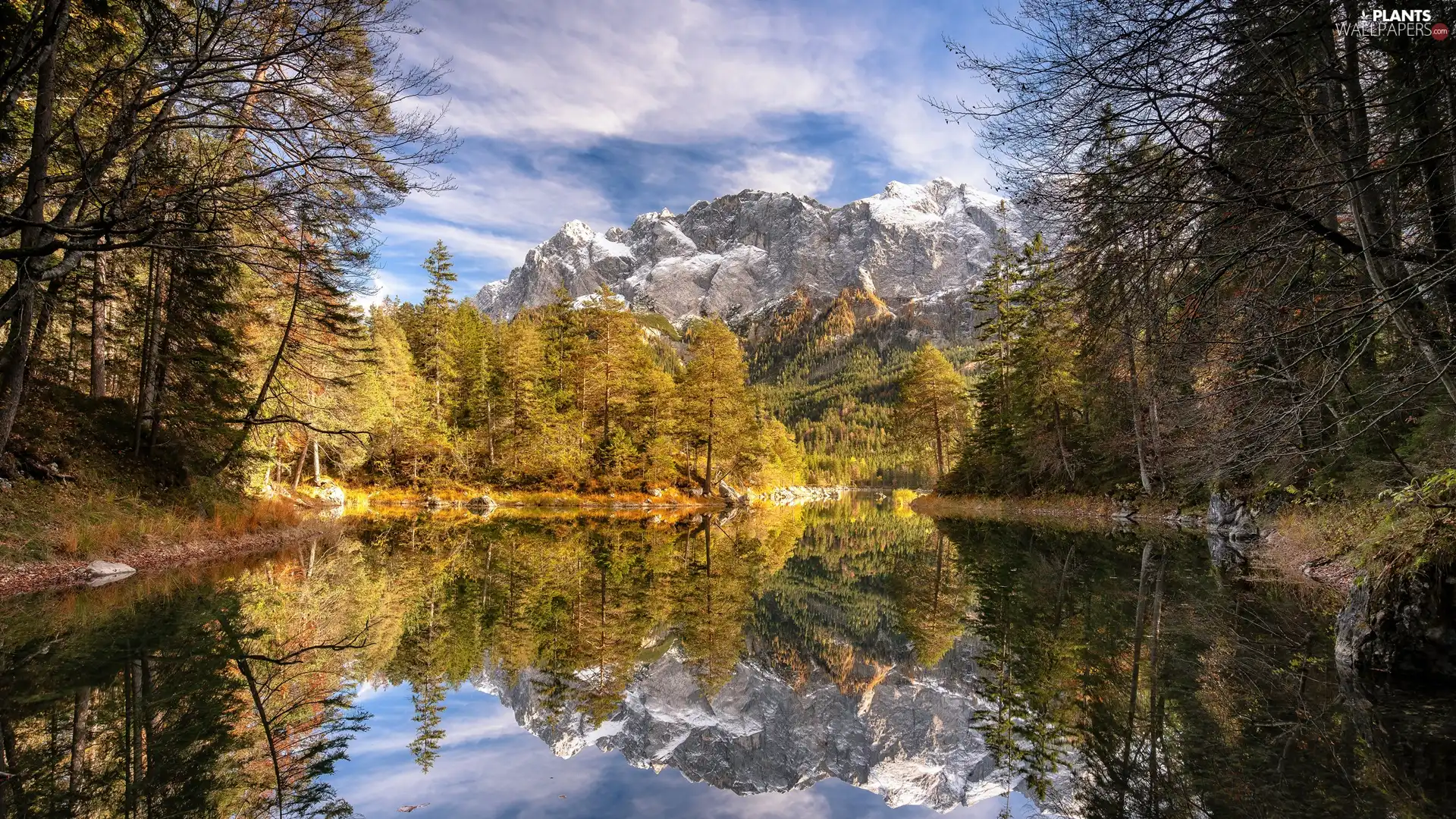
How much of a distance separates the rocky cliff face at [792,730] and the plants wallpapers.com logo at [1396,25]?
19.4 feet

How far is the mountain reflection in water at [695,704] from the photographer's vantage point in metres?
3.87

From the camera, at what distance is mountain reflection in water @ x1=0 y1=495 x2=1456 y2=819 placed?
3.87 metres

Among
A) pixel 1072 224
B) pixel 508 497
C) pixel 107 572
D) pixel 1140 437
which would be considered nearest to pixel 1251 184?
pixel 1072 224

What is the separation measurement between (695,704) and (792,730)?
0.87 m

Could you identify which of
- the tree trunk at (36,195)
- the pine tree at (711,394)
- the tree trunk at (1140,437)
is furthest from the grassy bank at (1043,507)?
the tree trunk at (36,195)

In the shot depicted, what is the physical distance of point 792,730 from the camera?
5.60m

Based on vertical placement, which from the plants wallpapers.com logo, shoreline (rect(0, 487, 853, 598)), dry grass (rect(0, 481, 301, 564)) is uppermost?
the plants wallpapers.com logo

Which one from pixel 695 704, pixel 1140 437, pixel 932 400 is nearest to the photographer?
pixel 695 704

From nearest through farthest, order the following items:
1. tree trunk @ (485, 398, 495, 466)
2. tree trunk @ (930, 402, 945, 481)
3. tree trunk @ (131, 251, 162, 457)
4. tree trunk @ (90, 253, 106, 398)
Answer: tree trunk @ (90, 253, 106, 398) → tree trunk @ (131, 251, 162, 457) → tree trunk @ (485, 398, 495, 466) → tree trunk @ (930, 402, 945, 481)

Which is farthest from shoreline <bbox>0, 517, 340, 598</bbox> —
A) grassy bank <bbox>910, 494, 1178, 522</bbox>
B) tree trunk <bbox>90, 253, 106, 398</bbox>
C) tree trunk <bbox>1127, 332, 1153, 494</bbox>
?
grassy bank <bbox>910, 494, 1178, 522</bbox>

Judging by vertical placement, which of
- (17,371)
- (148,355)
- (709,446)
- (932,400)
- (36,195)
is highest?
(932,400)

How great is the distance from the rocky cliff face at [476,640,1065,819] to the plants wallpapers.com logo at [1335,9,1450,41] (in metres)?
5.90

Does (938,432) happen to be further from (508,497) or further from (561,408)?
(508,497)

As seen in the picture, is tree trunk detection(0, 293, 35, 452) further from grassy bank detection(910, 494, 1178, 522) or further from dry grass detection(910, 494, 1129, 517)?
dry grass detection(910, 494, 1129, 517)
